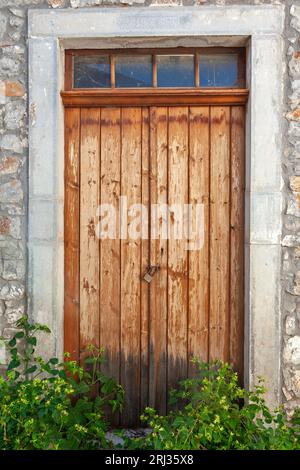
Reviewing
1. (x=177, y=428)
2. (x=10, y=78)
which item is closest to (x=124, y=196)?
(x=10, y=78)

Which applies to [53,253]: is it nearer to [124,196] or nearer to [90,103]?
[124,196]

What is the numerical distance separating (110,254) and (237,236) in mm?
924

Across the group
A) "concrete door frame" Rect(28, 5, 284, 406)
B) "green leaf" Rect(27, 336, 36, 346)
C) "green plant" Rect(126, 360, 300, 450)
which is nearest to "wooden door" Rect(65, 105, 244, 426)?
"concrete door frame" Rect(28, 5, 284, 406)

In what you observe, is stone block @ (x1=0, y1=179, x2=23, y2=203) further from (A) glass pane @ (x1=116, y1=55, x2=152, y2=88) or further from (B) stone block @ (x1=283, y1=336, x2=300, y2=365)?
(B) stone block @ (x1=283, y1=336, x2=300, y2=365)

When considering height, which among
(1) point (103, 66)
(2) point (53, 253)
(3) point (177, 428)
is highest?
(1) point (103, 66)

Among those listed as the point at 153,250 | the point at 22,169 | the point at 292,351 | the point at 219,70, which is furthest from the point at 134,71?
the point at 292,351

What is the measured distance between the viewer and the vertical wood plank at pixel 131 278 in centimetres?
322

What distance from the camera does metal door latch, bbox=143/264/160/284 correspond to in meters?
3.19

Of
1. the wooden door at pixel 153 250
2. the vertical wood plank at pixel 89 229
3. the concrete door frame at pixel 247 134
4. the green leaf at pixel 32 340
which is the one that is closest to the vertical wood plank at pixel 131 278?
the wooden door at pixel 153 250

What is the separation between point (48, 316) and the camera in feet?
10.1

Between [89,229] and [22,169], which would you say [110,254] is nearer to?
[89,229]

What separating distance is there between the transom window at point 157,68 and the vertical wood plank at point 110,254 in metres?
0.25

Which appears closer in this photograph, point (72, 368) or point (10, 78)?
point (72, 368)

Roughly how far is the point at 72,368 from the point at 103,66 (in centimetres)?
211
